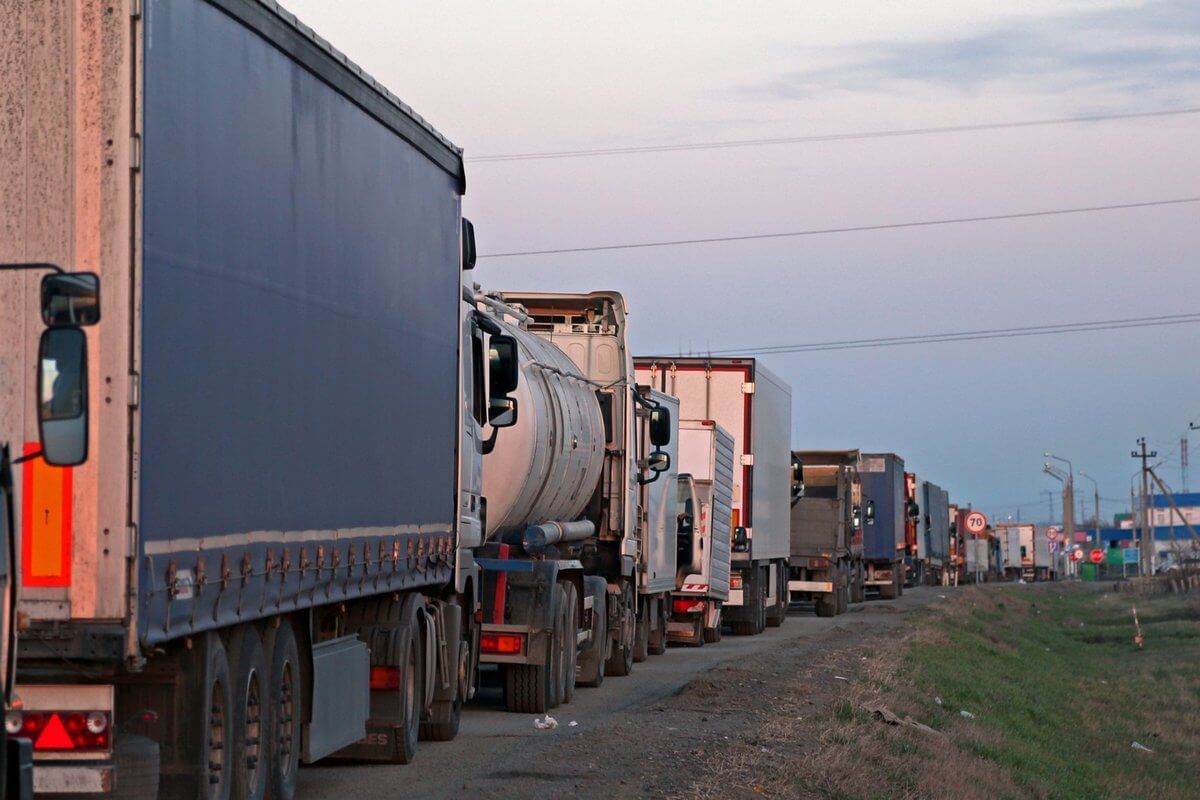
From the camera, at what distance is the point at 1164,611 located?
186 feet

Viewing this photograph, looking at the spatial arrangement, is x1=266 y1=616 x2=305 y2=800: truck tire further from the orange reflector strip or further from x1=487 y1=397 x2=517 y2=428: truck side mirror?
x1=487 y1=397 x2=517 y2=428: truck side mirror

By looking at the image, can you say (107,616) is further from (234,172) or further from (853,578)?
(853,578)

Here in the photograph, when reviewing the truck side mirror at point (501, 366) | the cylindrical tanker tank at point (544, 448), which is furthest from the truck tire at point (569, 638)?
the truck side mirror at point (501, 366)

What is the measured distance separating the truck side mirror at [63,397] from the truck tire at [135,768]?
8.00 feet

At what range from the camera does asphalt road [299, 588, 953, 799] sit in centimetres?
1212

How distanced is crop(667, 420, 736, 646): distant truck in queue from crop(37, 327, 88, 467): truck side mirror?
66.4 feet

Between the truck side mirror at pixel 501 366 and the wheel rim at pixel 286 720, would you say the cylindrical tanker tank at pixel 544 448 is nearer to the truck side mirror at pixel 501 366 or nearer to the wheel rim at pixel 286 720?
the truck side mirror at pixel 501 366

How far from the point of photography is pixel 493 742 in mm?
14797

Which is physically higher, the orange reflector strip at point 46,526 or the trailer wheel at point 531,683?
the orange reflector strip at point 46,526

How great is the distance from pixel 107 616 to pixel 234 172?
7.63 feet

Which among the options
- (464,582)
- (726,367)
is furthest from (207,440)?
(726,367)

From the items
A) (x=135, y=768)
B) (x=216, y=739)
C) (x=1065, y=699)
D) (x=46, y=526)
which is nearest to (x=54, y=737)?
(x=135, y=768)

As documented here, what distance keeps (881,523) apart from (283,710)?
4347 centimetres

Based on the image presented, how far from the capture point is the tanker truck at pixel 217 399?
7555 millimetres
